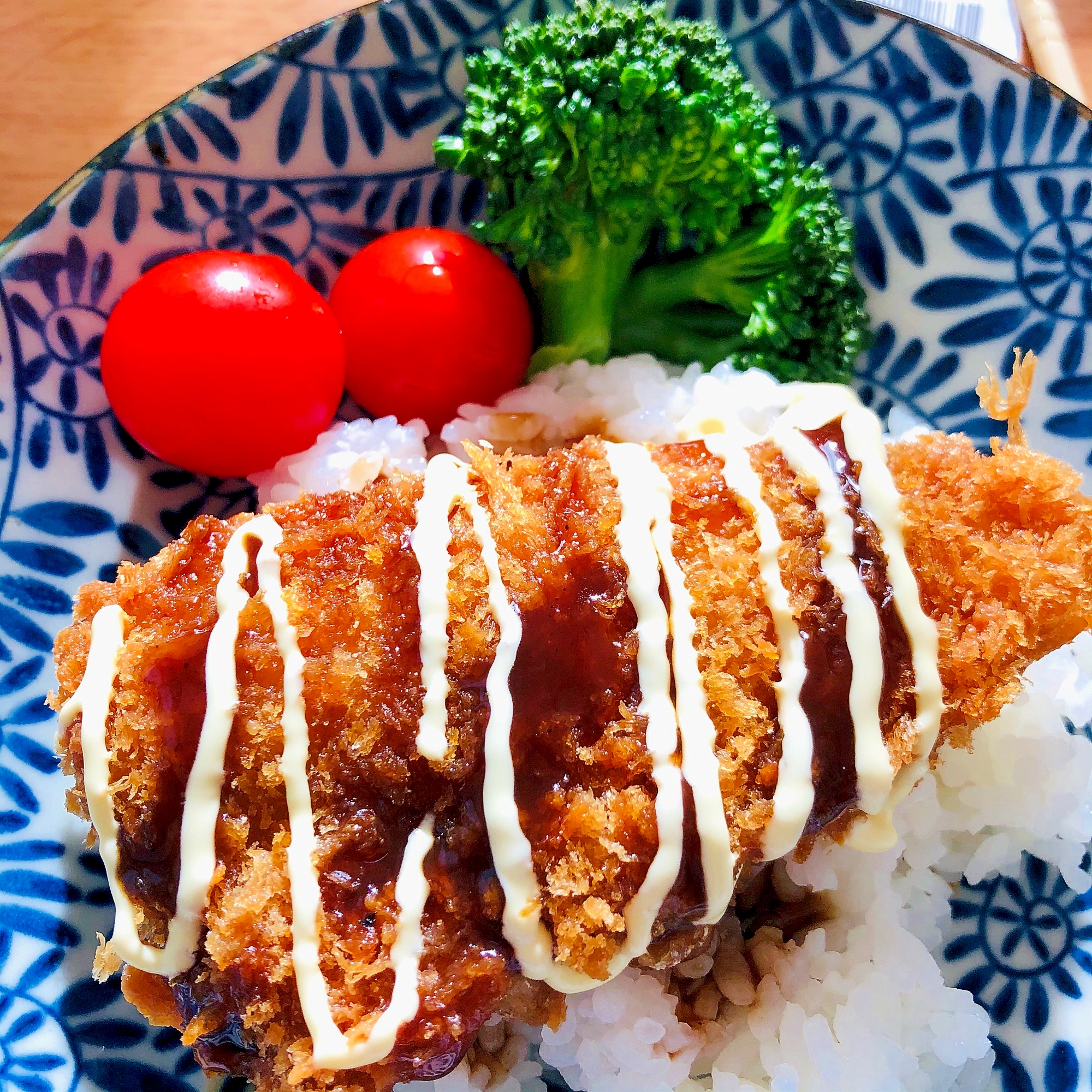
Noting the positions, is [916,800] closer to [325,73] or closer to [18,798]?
[18,798]

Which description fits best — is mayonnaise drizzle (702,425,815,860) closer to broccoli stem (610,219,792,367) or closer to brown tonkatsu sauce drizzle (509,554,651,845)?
brown tonkatsu sauce drizzle (509,554,651,845)

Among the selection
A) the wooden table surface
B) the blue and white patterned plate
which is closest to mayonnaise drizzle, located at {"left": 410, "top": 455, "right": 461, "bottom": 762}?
the blue and white patterned plate

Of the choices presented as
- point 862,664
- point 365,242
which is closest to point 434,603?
point 862,664

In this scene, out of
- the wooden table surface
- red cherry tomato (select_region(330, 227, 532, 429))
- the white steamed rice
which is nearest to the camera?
the white steamed rice

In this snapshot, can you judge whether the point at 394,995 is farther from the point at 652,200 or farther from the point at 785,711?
the point at 652,200

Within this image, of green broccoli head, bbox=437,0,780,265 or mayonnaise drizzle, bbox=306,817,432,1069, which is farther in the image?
green broccoli head, bbox=437,0,780,265

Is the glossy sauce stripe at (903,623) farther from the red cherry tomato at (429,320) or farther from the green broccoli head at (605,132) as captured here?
the red cherry tomato at (429,320)

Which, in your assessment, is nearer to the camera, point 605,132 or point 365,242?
point 605,132
